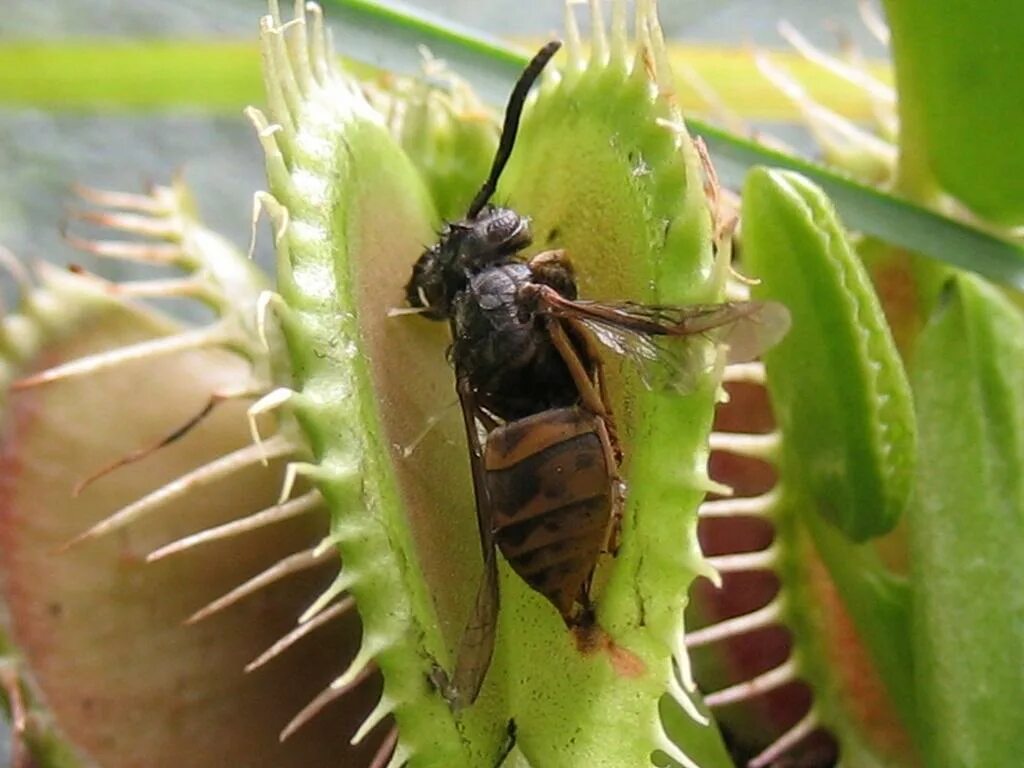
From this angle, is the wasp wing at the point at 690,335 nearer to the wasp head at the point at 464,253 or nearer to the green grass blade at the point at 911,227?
the wasp head at the point at 464,253

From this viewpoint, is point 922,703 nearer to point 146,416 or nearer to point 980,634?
point 980,634

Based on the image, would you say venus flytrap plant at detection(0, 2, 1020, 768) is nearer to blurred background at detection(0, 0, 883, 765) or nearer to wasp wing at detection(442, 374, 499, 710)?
wasp wing at detection(442, 374, 499, 710)

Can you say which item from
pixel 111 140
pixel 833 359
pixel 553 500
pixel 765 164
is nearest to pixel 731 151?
pixel 765 164

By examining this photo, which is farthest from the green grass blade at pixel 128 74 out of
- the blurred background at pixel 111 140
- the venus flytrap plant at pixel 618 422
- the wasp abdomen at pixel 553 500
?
the wasp abdomen at pixel 553 500

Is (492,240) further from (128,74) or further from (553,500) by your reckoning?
(128,74)

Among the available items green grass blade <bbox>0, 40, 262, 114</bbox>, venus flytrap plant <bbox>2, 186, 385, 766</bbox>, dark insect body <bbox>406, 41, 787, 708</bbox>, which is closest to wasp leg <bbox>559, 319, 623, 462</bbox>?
dark insect body <bbox>406, 41, 787, 708</bbox>
